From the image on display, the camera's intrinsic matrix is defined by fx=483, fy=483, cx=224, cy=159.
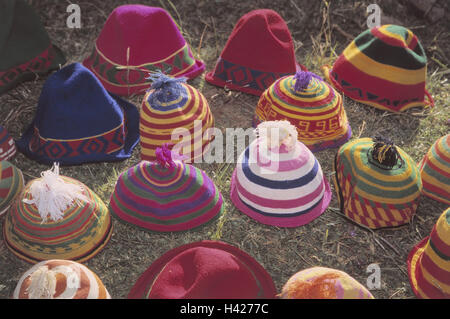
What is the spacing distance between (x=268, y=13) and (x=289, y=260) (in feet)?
6.56

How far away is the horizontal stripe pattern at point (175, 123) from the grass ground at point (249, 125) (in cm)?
25

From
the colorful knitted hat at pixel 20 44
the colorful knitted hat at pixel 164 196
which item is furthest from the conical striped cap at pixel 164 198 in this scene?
the colorful knitted hat at pixel 20 44

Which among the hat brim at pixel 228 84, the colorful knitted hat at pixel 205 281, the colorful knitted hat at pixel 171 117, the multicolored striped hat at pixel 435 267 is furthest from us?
the hat brim at pixel 228 84

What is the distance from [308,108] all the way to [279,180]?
71 centimetres

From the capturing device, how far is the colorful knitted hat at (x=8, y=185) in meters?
3.11

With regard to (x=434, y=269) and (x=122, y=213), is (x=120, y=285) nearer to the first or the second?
(x=122, y=213)

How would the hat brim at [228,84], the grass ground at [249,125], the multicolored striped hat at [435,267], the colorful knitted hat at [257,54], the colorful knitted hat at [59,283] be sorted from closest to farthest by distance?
the colorful knitted hat at [59,283], the multicolored striped hat at [435,267], the grass ground at [249,125], the colorful knitted hat at [257,54], the hat brim at [228,84]

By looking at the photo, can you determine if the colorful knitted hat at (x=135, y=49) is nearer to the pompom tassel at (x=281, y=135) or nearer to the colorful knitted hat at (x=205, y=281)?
the pompom tassel at (x=281, y=135)

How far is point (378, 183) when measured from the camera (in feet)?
9.89

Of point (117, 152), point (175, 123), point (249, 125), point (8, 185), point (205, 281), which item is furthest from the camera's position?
point (249, 125)

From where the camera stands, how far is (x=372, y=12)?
5.16 metres

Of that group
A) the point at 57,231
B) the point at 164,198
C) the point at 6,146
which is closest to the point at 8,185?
the point at 6,146

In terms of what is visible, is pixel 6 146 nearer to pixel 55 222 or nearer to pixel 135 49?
pixel 55 222

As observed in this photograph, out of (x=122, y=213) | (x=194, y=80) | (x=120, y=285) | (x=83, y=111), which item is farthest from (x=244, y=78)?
(x=120, y=285)
